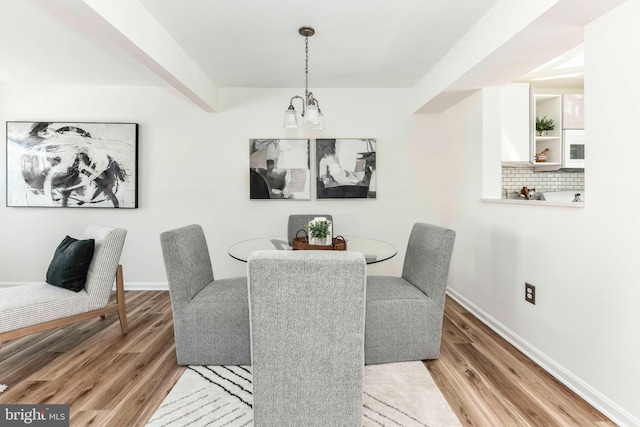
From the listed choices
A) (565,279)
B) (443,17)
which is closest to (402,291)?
(565,279)

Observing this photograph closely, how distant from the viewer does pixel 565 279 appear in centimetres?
204

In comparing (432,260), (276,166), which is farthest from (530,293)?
(276,166)

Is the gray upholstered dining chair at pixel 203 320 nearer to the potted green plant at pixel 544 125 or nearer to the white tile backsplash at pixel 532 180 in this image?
the white tile backsplash at pixel 532 180

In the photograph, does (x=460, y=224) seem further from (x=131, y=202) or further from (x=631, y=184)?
(x=131, y=202)

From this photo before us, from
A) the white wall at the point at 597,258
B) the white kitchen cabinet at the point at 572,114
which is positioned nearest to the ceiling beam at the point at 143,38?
the white wall at the point at 597,258

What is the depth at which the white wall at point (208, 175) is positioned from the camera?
376 cm

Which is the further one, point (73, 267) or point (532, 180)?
point (532, 180)

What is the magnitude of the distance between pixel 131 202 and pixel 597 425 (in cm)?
417

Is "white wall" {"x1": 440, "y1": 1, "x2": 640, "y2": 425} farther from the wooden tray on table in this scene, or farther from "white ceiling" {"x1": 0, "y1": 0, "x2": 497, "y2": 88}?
the wooden tray on table

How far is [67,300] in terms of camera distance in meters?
2.39

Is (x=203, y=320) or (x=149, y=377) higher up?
(x=203, y=320)

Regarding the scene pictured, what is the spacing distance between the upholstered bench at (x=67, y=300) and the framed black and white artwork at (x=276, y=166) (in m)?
1.53

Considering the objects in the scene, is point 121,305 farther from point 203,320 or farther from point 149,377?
point 203,320

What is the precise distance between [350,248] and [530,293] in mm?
1298
